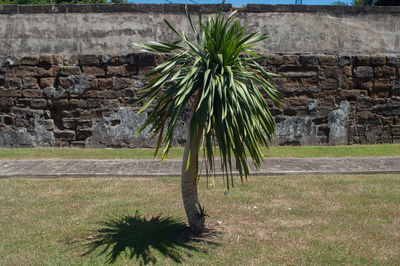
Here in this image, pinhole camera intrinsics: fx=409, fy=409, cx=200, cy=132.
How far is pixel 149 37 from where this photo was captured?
8961 millimetres

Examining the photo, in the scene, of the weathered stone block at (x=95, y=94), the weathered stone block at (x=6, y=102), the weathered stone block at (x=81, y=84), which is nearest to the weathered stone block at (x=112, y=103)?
the weathered stone block at (x=95, y=94)

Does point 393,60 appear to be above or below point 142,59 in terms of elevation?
above

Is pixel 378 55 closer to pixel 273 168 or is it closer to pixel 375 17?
pixel 375 17

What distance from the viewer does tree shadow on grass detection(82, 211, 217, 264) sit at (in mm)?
3631

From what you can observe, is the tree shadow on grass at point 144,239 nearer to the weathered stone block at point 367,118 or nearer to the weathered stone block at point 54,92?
the weathered stone block at point 54,92

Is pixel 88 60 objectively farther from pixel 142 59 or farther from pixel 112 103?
pixel 142 59

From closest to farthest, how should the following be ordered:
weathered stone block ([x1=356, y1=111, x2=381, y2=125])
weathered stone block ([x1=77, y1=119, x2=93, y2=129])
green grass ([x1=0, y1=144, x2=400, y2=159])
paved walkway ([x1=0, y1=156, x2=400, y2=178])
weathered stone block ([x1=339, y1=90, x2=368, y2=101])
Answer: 1. paved walkway ([x1=0, y1=156, x2=400, y2=178])
2. green grass ([x1=0, y1=144, x2=400, y2=159])
3. weathered stone block ([x1=77, y1=119, x2=93, y2=129])
4. weathered stone block ([x1=339, y1=90, x2=368, y2=101])
5. weathered stone block ([x1=356, y1=111, x2=381, y2=125])

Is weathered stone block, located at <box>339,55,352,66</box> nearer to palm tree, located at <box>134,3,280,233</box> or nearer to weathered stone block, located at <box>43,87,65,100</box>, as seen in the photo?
palm tree, located at <box>134,3,280,233</box>

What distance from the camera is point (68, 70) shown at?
8.82 metres

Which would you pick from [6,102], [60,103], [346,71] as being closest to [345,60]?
[346,71]

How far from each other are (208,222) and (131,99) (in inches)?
197

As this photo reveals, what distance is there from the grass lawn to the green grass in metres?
1.87

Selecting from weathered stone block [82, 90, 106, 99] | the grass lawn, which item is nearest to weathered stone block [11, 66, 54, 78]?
weathered stone block [82, 90, 106, 99]

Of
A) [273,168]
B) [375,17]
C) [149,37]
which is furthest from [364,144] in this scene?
[149,37]
